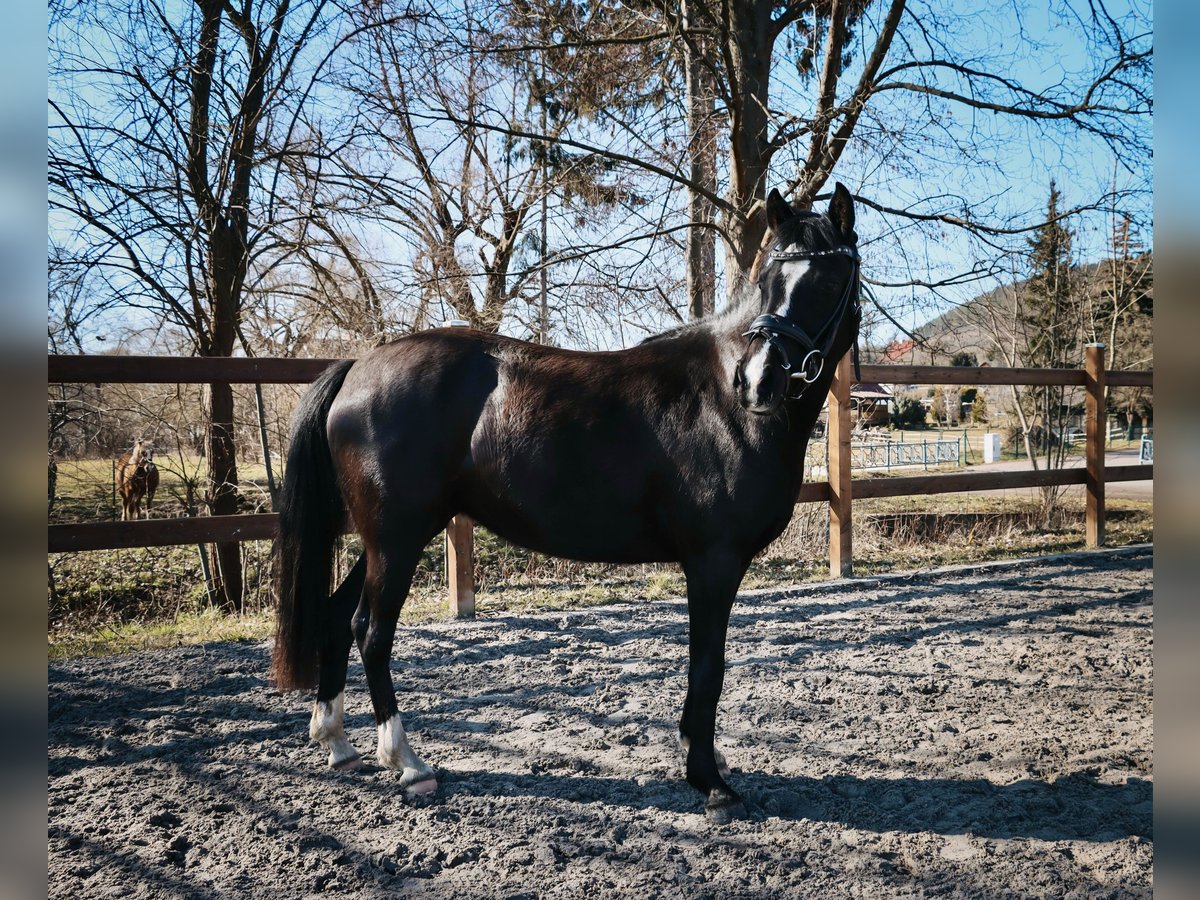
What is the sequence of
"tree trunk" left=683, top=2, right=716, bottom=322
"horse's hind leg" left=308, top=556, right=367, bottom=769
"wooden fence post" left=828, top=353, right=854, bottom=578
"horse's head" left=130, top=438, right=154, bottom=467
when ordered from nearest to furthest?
"horse's hind leg" left=308, top=556, right=367, bottom=769
"wooden fence post" left=828, top=353, right=854, bottom=578
"tree trunk" left=683, top=2, right=716, bottom=322
"horse's head" left=130, top=438, right=154, bottom=467

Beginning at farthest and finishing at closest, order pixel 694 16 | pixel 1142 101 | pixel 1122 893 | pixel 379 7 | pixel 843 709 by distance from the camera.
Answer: pixel 379 7
pixel 694 16
pixel 1142 101
pixel 843 709
pixel 1122 893

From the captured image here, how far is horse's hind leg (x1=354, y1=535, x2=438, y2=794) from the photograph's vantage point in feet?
9.09

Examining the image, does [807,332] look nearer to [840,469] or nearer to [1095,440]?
[840,469]

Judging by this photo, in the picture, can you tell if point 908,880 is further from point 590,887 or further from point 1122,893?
point 590,887

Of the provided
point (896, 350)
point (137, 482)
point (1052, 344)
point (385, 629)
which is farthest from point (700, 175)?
point (1052, 344)

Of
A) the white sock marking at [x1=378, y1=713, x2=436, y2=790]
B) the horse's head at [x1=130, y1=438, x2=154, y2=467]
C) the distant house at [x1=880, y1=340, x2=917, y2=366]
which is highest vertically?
the distant house at [x1=880, y1=340, x2=917, y2=366]

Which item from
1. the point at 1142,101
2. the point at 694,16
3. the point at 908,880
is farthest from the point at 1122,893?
the point at 694,16

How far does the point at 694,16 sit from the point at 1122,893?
7.08 m

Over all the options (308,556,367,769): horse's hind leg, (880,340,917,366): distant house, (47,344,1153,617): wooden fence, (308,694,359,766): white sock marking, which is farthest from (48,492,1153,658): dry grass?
(308,694,359,766): white sock marking

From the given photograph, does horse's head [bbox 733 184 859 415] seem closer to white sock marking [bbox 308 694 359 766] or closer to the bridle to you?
the bridle

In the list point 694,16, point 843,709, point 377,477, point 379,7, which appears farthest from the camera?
point 379,7

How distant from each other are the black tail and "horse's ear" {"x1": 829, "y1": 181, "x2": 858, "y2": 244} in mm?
2090

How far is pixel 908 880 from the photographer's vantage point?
2109 millimetres

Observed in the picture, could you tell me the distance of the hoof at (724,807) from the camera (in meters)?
2.47
